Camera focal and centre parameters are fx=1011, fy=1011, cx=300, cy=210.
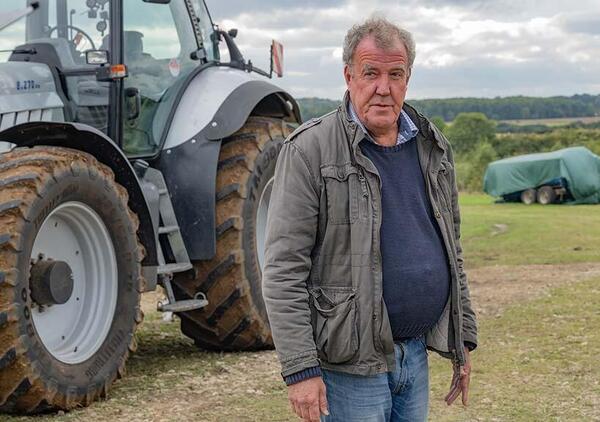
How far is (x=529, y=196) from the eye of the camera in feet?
120

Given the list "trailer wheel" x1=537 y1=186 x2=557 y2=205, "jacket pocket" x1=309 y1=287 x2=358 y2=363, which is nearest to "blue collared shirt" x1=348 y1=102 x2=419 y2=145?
"jacket pocket" x1=309 y1=287 x2=358 y2=363

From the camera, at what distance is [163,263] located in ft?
20.3

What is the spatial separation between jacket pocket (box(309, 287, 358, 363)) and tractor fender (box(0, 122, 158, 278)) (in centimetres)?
286

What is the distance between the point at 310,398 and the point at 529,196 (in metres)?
34.8

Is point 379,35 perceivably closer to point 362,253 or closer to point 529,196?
point 362,253

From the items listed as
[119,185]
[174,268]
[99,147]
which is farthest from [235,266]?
[99,147]

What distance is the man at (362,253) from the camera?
2760mm

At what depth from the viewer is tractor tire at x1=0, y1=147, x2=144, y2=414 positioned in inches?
187

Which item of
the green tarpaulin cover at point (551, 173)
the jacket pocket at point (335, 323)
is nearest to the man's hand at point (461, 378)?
the jacket pocket at point (335, 323)

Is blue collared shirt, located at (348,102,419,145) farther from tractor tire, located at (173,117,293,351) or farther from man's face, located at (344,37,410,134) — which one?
tractor tire, located at (173,117,293,351)

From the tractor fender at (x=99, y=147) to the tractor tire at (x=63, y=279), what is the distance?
14 cm

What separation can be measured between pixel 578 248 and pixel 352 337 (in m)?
11.5

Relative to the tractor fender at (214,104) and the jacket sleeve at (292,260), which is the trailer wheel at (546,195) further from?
the jacket sleeve at (292,260)

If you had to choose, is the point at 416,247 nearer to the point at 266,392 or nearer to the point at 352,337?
the point at 352,337
